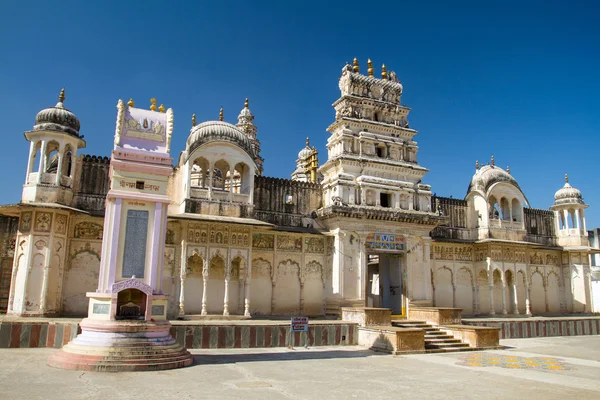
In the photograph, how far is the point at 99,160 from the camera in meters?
18.2

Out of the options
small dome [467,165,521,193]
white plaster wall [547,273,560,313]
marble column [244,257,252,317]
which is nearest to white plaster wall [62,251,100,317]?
marble column [244,257,252,317]

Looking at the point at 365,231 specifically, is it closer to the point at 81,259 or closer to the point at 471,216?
the point at 471,216

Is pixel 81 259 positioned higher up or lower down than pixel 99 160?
lower down

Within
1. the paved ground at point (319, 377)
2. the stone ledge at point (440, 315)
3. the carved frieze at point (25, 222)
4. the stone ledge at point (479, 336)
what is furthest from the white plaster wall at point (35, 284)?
the stone ledge at point (479, 336)

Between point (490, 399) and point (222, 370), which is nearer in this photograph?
point (490, 399)

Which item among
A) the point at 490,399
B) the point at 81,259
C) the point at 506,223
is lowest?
the point at 490,399

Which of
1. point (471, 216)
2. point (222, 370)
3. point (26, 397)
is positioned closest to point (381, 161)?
point (471, 216)

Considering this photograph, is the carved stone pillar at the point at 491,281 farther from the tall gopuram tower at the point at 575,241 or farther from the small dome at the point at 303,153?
the small dome at the point at 303,153

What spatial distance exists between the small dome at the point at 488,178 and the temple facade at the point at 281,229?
7 cm

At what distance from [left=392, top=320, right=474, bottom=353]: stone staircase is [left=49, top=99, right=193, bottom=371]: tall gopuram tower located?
8.24 m

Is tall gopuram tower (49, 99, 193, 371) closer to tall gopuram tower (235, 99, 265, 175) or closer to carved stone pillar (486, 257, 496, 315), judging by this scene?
carved stone pillar (486, 257, 496, 315)

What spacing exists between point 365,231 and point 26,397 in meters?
14.4

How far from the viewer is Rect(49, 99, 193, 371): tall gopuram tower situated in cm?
1083

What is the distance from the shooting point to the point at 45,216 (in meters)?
16.3
